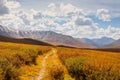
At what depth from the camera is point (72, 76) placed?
930 inches

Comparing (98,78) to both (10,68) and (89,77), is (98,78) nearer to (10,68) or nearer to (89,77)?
(89,77)

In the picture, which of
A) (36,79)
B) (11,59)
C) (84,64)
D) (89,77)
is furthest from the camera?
(11,59)

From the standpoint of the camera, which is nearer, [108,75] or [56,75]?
[108,75]

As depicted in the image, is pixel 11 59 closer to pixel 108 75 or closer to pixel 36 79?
pixel 36 79

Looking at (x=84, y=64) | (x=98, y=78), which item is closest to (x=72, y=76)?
(x=84, y=64)

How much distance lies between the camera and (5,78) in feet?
60.1

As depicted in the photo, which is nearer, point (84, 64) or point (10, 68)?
point (10, 68)

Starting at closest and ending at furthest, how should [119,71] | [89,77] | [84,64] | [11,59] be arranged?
[119,71] < [89,77] < [84,64] < [11,59]

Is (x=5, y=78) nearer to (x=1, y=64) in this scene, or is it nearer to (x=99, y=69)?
(x=1, y=64)

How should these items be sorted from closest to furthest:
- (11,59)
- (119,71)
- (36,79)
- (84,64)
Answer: (119,71)
(36,79)
(84,64)
(11,59)

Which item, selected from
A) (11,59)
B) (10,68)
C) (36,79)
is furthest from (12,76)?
(11,59)

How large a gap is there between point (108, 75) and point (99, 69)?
4.73ft

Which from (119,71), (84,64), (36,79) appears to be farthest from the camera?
(84,64)

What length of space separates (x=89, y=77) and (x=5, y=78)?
5930mm
